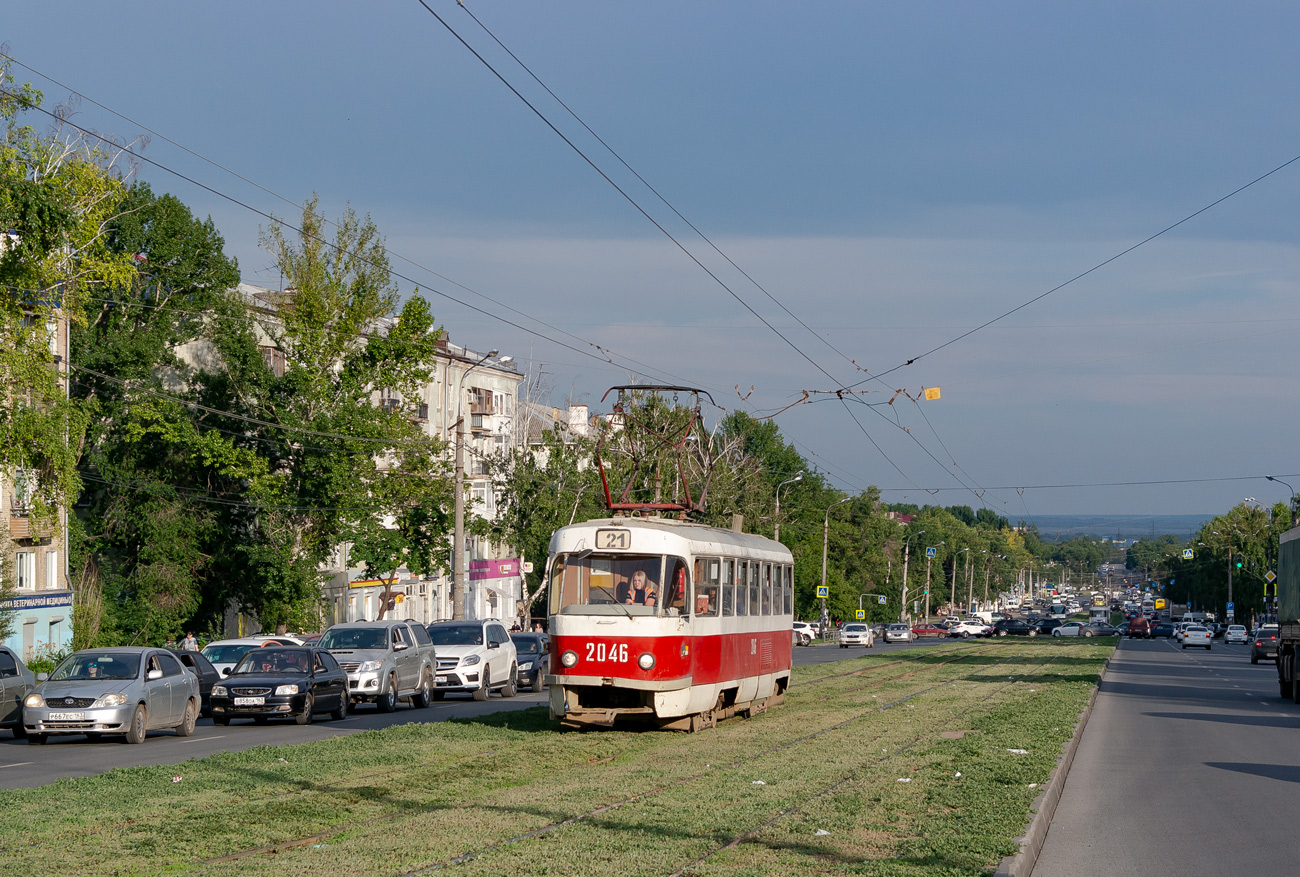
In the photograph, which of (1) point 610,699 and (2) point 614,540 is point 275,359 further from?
(1) point 610,699

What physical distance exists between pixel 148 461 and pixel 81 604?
7.53 m

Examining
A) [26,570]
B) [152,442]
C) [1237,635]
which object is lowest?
[1237,635]

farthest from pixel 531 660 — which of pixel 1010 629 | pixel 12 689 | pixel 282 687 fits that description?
pixel 1010 629

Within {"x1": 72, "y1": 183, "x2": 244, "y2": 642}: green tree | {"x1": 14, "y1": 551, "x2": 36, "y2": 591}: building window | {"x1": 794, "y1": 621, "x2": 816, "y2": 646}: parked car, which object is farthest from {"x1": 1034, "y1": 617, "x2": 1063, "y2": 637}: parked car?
{"x1": 14, "y1": 551, "x2": 36, "y2": 591}: building window

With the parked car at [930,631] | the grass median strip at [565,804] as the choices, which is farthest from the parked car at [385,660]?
the parked car at [930,631]

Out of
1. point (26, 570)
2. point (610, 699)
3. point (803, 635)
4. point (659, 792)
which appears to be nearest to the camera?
point (659, 792)

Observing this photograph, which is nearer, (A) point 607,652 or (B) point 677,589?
(A) point 607,652

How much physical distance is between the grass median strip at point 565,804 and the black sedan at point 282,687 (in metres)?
4.82

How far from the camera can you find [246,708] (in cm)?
2388

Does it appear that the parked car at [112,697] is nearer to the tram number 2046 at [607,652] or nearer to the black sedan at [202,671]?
the black sedan at [202,671]

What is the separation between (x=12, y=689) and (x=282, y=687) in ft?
14.6

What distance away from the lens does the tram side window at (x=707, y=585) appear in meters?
19.7

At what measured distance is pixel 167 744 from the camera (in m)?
20.4

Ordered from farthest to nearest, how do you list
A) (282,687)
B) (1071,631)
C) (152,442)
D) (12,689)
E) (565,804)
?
(1071,631) → (152,442) → (282,687) → (12,689) → (565,804)
